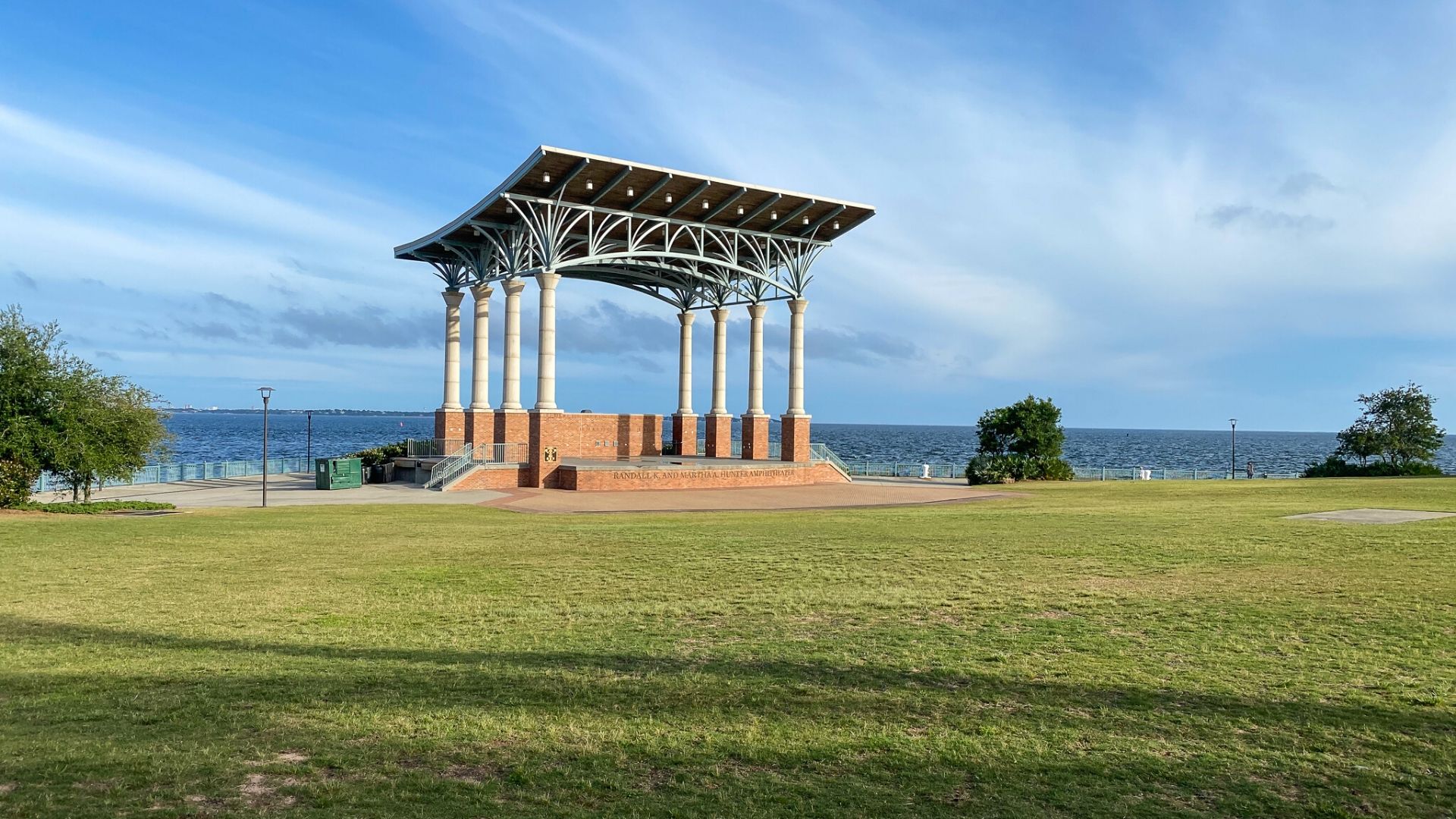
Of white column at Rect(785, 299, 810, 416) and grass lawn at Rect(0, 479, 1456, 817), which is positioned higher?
white column at Rect(785, 299, 810, 416)

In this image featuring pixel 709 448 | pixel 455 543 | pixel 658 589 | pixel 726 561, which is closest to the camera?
pixel 658 589

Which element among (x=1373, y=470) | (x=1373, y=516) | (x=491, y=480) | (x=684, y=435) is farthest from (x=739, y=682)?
(x=1373, y=470)

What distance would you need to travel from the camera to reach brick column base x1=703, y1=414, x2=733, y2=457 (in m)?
43.4

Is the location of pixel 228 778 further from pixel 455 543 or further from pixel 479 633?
pixel 455 543

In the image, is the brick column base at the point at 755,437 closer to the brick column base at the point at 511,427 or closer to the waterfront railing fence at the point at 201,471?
the brick column base at the point at 511,427

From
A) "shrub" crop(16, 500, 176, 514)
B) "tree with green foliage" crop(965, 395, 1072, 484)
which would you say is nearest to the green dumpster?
"shrub" crop(16, 500, 176, 514)

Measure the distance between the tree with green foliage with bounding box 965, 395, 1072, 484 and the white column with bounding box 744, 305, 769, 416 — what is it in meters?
9.68

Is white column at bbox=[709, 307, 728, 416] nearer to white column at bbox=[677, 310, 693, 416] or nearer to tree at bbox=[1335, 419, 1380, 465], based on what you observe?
white column at bbox=[677, 310, 693, 416]

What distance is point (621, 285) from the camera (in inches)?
1821

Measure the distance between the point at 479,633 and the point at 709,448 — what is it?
3472 cm

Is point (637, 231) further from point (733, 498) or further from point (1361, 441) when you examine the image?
point (1361, 441)

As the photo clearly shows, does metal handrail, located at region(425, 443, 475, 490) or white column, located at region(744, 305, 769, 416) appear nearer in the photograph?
metal handrail, located at region(425, 443, 475, 490)

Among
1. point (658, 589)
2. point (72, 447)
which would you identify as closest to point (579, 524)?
point (658, 589)

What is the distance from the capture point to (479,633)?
9.35 m
